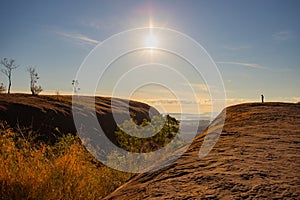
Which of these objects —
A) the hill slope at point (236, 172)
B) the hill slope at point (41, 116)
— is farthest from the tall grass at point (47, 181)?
the hill slope at point (41, 116)

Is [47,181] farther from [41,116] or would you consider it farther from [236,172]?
[41,116]

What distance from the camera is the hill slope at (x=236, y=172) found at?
1497 mm

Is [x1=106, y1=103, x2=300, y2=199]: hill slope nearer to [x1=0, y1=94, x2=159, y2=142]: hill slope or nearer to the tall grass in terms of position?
the tall grass

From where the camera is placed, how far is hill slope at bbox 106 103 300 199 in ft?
4.91

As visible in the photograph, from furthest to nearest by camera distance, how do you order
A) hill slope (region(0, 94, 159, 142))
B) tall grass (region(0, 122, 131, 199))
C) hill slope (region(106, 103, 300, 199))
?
hill slope (region(0, 94, 159, 142)) < tall grass (region(0, 122, 131, 199)) < hill slope (region(106, 103, 300, 199))

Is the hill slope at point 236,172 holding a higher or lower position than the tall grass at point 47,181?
higher

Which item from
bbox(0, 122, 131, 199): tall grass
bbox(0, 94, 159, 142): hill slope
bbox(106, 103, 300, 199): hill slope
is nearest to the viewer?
bbox(106, 103, 300, 199): hill slope

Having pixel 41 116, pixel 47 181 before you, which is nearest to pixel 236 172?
pixel 47 181

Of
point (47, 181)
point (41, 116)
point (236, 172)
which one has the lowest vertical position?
point (47, 181)

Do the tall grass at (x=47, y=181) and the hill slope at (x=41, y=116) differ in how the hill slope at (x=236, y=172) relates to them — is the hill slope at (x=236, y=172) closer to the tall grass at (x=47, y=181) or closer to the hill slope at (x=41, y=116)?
the tall grass at (x=47, y=181)

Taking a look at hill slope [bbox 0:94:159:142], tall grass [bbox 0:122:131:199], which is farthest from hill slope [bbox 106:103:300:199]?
hill slope [bbox 0:94:159:142]

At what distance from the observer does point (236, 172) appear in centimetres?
173

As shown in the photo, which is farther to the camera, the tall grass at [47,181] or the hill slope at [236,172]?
the tall grass at [47,181]

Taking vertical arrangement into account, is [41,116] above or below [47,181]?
above
